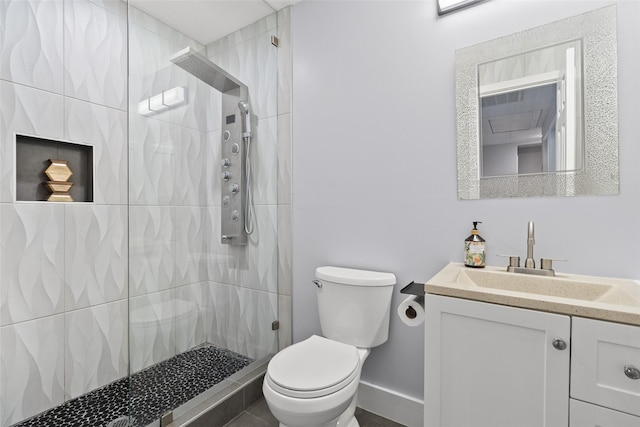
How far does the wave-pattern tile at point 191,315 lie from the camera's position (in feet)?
4.99

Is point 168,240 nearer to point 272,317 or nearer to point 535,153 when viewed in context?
point 272,317

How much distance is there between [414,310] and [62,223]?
1864 millimetres

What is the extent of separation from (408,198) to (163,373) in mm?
1487

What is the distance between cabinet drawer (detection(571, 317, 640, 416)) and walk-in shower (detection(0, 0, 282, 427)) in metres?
1.54

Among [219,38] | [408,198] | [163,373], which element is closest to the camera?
[163,373]

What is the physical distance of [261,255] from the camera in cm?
197

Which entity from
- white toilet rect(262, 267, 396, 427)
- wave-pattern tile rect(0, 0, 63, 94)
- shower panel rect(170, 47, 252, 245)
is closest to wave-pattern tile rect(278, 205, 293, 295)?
shower panel rect(170, 47, 252, 245)

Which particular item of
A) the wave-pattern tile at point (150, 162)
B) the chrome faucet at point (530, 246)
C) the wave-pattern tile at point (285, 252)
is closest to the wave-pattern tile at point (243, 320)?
the wave-pattern tile at point (285, 252)

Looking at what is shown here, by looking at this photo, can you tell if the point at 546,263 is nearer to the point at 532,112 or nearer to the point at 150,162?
the point at 532,112

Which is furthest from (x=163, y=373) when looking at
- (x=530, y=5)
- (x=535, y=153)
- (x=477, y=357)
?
(x=530, y=5)

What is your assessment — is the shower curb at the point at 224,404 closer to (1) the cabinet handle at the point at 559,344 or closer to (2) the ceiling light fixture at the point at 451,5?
(1) the cabinet handle at the point at 559,344

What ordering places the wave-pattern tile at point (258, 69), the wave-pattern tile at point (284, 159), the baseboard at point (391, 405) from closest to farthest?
the baseboard at point (391, 405)
the wave-pattern tile at point (258, 69)
the wave-pattern tile at point (284, 159)

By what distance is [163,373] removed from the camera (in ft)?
4.69

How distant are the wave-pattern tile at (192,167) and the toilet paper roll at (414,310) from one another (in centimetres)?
114
